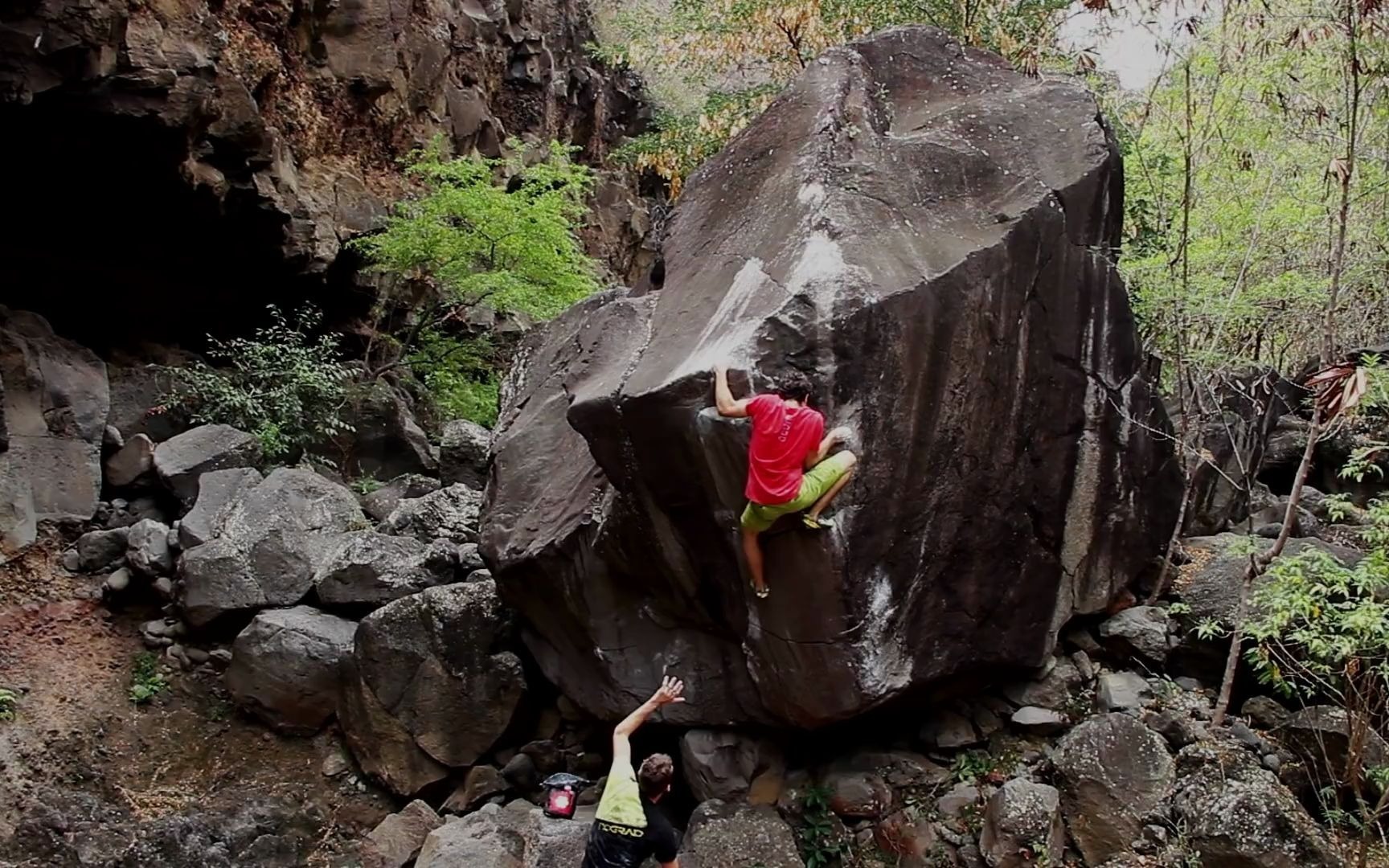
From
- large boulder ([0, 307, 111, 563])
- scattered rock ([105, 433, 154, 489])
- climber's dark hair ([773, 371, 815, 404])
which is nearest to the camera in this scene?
climber's dark hair ([773, 371, 815, 404])

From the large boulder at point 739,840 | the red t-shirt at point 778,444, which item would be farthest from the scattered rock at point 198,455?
the red t-shirt at point 778,444

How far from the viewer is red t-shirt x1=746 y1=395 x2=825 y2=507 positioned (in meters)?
5.95

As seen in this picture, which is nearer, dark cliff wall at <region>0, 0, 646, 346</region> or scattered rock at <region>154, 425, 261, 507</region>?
dark cliff wall at <region>0, 0, 646, 346</region>

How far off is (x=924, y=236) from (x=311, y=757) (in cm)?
725

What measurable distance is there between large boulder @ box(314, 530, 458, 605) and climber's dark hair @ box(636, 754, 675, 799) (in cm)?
449

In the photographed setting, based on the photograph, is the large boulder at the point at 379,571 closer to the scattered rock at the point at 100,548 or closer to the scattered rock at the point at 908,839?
the scattered rock at the point at 100,548

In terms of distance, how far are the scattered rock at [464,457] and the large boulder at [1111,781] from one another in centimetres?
824

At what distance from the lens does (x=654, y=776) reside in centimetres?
610

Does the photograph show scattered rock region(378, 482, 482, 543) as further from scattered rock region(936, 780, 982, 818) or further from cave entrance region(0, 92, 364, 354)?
scattered rock region(936, 780, 982, 818)

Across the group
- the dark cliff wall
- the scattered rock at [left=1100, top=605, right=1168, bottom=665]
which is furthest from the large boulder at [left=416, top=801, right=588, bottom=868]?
the dark cliff wall

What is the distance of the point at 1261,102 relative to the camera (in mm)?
10422

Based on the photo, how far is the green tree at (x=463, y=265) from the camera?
47.5 feet

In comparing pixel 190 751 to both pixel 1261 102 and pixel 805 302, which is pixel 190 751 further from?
pixel 1261 102

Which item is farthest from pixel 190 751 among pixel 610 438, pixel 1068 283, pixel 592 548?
pixel 1068 283
